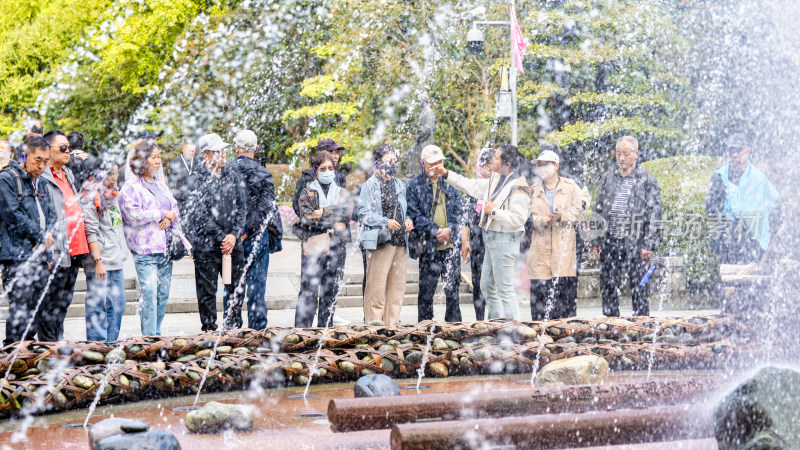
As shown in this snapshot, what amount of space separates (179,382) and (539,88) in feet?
47.0

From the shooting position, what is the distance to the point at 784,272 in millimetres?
8188

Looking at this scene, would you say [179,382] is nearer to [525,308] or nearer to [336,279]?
[336,279]

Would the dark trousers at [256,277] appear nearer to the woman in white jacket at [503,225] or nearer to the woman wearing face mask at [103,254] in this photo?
the woman wearing face mask at [103,254]

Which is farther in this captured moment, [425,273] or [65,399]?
[425,273]

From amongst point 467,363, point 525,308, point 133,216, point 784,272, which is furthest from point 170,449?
point 525,308

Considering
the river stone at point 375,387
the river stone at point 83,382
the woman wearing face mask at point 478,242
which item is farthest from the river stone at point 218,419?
the woman wearing face mask at point 478,242

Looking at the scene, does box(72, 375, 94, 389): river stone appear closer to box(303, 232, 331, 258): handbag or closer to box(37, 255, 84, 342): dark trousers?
box(37, 255, 84, 342): dark trousers

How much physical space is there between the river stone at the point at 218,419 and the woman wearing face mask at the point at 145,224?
3.83 meters

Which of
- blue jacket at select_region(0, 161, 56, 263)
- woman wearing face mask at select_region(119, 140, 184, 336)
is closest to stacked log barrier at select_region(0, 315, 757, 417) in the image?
blue jacket at select_region(0, 161, 56, 263)

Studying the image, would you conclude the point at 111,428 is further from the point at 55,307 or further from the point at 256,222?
the point at 256,222

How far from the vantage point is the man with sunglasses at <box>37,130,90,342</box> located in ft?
22.7

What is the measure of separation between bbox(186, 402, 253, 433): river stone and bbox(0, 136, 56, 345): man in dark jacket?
118 inches

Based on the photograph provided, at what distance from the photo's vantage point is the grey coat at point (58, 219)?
688cm

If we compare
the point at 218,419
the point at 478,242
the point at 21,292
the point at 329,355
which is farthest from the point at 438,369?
the point at 478,242
